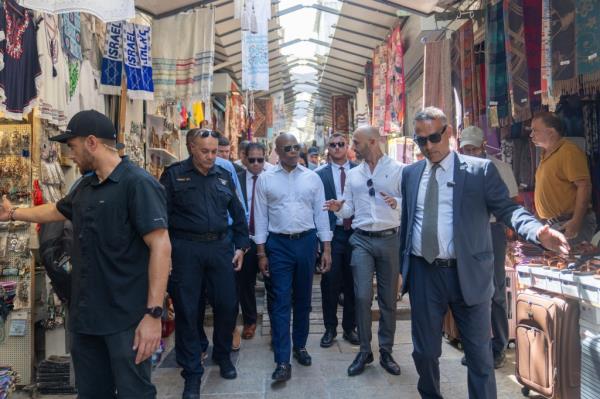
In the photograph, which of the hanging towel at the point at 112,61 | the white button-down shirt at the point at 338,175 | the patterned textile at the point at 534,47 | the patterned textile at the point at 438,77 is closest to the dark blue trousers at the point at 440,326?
the white button-down shirt at the point at 338,175

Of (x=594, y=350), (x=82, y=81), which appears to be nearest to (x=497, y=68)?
(x=594, y=350)

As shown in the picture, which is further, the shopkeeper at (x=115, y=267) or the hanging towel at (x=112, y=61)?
the hanging towel at (x=112, y=61)

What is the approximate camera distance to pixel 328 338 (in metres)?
5.74

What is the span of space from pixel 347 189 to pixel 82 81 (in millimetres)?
2885

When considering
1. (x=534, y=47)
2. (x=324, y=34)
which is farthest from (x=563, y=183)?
(x=324, y=34)

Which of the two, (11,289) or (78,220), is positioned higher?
(78,220)

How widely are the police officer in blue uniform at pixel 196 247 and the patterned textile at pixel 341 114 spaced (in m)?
16.9

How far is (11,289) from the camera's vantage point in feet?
15.5

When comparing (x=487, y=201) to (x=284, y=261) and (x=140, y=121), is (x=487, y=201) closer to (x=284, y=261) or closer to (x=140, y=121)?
(x=284, y=261)

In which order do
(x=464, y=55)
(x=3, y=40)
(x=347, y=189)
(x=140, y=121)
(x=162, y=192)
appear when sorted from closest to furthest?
(x=162, y=192) < (x=3, y=40) < (x=347, y=189) < (x=464, y=55) < (x=140, y=121)

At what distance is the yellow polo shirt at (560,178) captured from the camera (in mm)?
4738

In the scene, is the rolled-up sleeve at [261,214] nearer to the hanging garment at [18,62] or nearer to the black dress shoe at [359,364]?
the black dress shoe at [359,364]

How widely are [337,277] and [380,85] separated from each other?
7.94 m

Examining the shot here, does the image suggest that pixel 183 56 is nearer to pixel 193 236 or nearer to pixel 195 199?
pixel 195 199
